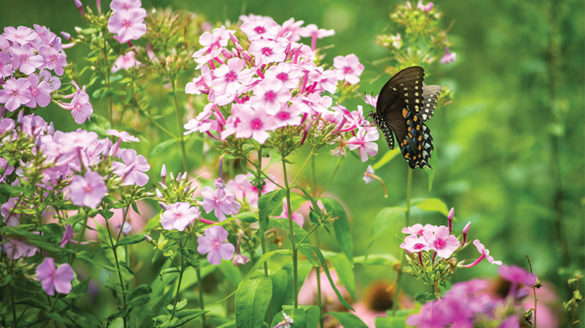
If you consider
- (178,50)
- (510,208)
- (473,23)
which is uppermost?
(473,23)

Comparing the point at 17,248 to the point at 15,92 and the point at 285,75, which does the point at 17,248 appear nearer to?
the point at 15,92

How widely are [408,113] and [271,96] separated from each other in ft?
1.99

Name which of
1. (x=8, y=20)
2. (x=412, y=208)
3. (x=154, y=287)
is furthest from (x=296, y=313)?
(x=8, y=20)

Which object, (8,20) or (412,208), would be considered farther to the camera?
(8,20)

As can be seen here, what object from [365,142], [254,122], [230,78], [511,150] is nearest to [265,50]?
[230,78]

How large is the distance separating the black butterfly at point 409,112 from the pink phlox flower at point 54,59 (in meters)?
0.86

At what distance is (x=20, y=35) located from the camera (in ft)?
4.07

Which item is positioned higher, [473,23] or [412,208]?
[473,23]

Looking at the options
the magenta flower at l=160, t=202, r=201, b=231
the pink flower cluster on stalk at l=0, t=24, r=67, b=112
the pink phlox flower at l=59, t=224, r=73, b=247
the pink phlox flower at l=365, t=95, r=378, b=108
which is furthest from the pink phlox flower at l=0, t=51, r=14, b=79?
the pink phlox flower at l=365, t=95, r=378, b=108

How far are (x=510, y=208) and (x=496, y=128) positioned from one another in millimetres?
666

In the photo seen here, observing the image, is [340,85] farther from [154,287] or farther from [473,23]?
[473,23]

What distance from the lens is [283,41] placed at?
3.96 ft

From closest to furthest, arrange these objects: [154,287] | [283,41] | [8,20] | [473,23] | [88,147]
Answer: [88,147], [283,41], [154,287], [8,20], [473,23]

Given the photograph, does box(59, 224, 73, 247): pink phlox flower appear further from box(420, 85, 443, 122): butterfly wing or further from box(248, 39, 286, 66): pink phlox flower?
box(420, 85, 443, 122): butterfly wing
